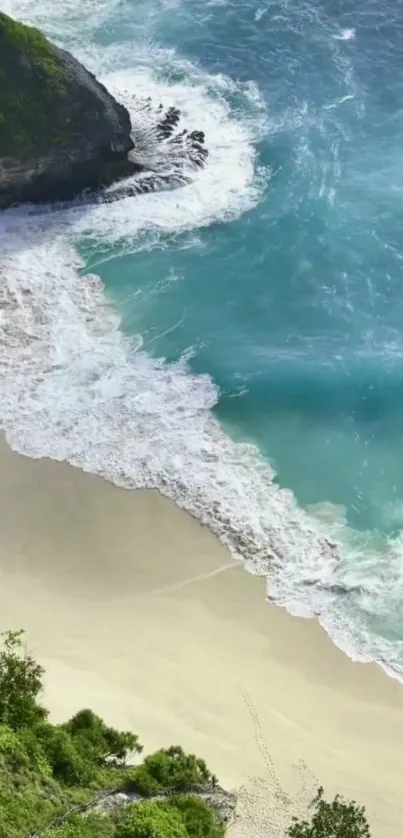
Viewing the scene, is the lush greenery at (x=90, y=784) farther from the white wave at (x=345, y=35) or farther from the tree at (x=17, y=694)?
the white wave at (x=345, y=35)

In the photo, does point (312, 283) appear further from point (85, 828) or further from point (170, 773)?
point (85, 828)

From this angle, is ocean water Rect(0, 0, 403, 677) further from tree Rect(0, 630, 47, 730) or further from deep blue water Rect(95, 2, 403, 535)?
tree Rect(0, 630, 47, 730)

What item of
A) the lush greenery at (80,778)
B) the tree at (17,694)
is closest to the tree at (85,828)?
the lush greenery at (80,778)

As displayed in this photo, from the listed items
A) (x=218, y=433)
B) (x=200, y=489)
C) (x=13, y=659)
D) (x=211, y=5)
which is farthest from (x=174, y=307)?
(x=211, y=5)

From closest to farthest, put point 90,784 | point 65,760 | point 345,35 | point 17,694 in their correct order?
point 90,784, point 65,760, point 17,694, point 345,35

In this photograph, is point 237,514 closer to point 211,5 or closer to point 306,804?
point 306,804

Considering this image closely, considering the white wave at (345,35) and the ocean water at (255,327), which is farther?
the white wave at (345,35)

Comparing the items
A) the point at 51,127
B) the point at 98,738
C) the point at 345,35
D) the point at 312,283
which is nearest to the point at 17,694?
the point at 98,738
